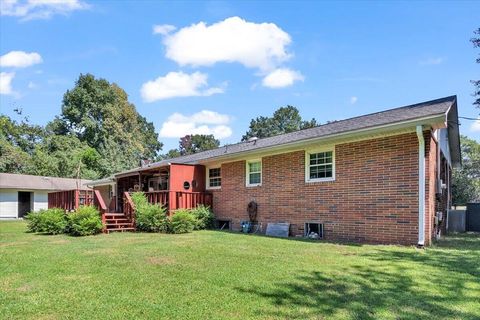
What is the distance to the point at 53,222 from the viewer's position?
1280 centimetres

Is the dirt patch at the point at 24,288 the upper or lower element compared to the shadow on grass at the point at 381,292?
lower

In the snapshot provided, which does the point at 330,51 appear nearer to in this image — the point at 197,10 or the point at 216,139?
the point at 197,10

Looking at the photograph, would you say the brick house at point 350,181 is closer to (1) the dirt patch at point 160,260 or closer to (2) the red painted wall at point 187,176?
(2) the red painted wall at point 187,176

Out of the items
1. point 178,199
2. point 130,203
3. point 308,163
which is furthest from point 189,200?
point 308,163

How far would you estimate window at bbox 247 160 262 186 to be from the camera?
12.9 metres

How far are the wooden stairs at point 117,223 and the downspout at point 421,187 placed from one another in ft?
30.8

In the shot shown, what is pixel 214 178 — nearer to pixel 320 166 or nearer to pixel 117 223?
pixel 117 223

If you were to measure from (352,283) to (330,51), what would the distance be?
1188 cm

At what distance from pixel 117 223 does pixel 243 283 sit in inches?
373

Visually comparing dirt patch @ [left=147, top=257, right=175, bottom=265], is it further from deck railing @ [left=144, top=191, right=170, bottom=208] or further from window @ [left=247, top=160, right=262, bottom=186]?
deck railing @ [left=144, top=191, right=170, bottom=208]

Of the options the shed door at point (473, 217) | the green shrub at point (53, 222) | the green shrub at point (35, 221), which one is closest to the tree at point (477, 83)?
the shed door at point (473, 217)

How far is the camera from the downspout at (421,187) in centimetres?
818


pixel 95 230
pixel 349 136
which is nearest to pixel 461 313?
pixel 349 136

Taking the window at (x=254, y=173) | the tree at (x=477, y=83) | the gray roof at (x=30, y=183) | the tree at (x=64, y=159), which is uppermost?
the tree at (x=477, y=83)
